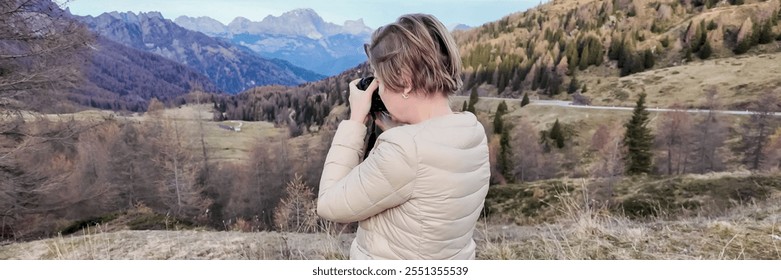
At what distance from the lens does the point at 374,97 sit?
51.6 inches

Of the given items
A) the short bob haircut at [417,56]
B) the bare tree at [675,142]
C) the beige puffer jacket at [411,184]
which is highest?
the short bob haircut at [417,56]

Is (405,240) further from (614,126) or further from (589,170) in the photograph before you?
(614,126)

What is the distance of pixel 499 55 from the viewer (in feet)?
257

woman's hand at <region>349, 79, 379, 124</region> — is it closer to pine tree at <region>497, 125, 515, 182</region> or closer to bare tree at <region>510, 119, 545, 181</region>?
pine tree at <region>497, 125, 515, 182</region>

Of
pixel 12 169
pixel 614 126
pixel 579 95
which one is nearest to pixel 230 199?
pixel 12 169

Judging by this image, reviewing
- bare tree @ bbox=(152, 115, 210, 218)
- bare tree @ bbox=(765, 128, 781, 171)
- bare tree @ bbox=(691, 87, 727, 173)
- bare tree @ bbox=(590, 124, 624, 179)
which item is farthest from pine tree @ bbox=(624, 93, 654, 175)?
bare tree @ bbox=(152, 115, 210, 218)

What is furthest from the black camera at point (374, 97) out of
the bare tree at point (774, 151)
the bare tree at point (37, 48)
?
the bare tree at point (774, 151)

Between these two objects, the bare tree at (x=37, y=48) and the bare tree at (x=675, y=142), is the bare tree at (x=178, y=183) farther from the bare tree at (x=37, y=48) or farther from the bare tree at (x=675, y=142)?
the bare tree at (x=675, y=142)

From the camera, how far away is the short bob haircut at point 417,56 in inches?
45.8

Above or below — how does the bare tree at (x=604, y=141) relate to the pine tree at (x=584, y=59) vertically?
below

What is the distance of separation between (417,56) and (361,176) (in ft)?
1.29

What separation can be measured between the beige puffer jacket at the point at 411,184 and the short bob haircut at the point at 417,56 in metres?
0.12

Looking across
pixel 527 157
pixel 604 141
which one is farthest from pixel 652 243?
pixel 604 141

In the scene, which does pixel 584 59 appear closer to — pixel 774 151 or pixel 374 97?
pixel 774 151
